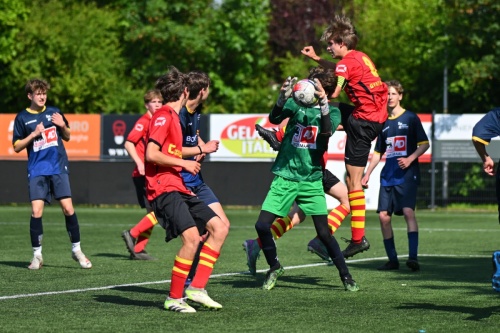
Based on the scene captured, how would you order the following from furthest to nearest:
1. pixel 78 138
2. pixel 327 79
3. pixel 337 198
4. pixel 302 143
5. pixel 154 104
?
pixel 78 138 < pixel 154 104 < pixel 337 198 < pixel 327 79 < pixel 302 143

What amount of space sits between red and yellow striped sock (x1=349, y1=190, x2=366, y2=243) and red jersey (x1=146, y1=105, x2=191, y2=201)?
116 inches

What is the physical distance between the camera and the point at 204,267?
29.8 ft

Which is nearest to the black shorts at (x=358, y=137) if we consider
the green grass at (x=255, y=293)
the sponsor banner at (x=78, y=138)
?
the green grass at (x=255, y=293)

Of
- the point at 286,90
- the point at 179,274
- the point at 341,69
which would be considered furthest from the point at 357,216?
the point at 179,274

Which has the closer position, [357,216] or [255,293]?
[255,293]

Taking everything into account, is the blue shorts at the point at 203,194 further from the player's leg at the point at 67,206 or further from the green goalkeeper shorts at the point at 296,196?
the player's leg at the point at 67,206

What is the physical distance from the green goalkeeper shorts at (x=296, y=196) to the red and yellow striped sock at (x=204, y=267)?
143cm

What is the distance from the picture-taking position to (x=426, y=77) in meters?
40.2

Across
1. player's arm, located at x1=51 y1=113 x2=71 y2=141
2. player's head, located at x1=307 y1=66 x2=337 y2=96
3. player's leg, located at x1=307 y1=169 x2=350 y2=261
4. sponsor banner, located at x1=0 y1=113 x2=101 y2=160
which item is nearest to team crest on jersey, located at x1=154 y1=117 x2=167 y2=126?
player's head, located at x1=307 y1=66 x2=337 y2=96

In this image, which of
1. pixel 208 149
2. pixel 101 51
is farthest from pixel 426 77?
pixel 208 149

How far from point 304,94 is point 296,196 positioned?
1.01 meters

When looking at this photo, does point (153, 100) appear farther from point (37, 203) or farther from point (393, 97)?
point (393, 97)

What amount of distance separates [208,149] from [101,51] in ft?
108

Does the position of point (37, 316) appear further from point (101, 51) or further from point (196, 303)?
point (101, 51)
